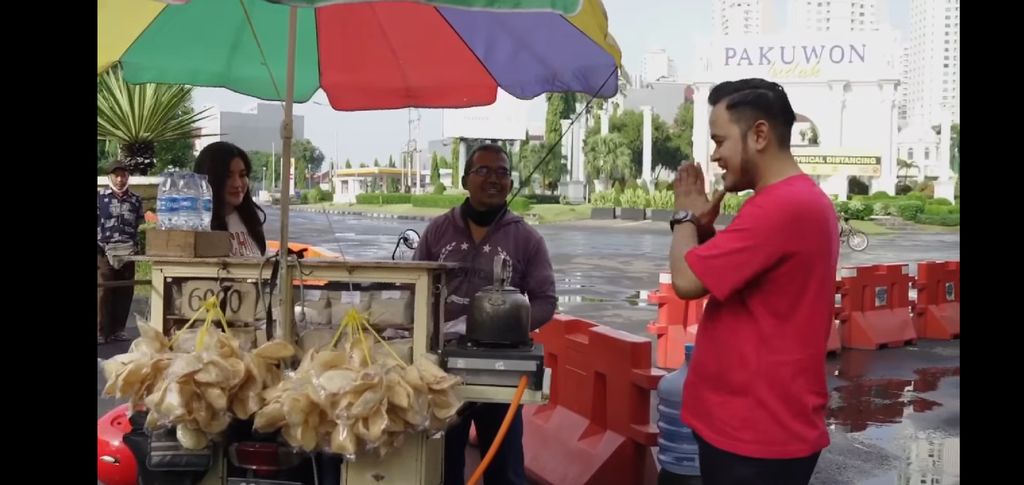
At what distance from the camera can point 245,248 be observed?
403 centimetres

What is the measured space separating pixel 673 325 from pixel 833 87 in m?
58.0

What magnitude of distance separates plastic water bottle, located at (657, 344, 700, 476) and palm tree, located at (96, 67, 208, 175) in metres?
8.62

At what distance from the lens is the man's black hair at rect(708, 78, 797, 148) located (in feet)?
8.20

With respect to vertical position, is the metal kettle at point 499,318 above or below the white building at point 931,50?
below

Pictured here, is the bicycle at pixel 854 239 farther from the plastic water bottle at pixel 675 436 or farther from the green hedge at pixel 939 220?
the plastic water bottle at pixel 675 436

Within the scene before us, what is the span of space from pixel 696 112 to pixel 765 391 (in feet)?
197

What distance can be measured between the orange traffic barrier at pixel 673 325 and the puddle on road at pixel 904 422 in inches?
59.2

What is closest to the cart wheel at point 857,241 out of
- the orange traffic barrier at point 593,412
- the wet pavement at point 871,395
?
the wet pavement at point 871,395

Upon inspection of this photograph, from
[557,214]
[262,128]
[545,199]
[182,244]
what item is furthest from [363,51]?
[545,199]

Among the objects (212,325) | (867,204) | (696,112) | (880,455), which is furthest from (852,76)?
(212,325)

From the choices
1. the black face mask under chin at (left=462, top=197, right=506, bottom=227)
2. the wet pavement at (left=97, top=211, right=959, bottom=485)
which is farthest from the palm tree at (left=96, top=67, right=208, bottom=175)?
the black face mask under chin at (left=462, top=197, right=506, bottom=227)

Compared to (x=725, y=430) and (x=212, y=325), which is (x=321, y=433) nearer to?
(x=212, y=325)

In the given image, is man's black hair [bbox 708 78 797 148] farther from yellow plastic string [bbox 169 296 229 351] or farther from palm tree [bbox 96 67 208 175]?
palm tree [bbox 96 67 208 175]

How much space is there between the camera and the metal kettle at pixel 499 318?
3225 millimetres
